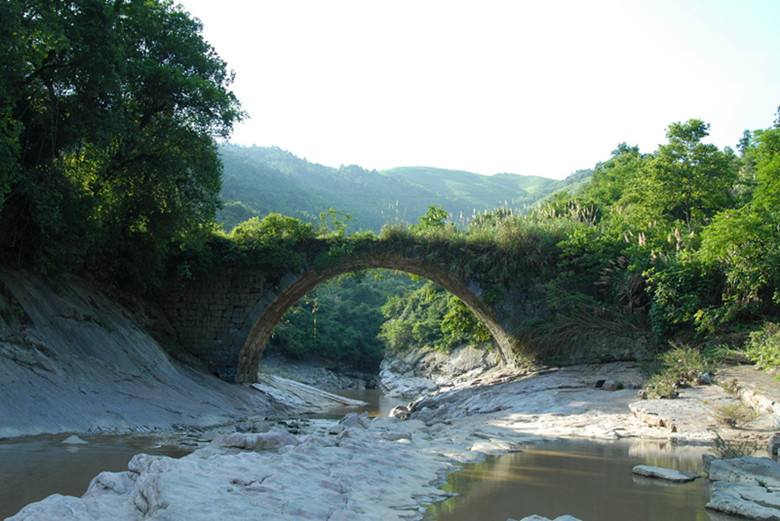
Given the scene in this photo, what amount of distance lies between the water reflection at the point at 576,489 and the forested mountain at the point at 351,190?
43.9ft

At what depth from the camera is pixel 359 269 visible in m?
18.4

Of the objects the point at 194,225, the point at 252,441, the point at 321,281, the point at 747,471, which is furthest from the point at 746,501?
the point at 321,281

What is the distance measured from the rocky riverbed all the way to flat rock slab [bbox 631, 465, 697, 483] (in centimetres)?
178

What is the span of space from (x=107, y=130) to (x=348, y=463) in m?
8.45

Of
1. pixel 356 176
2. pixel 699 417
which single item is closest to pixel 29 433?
pixel 699 417

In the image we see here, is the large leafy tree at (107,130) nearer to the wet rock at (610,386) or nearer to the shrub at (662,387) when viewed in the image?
the wet rock at (610,386)

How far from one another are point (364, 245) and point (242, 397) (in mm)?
4855

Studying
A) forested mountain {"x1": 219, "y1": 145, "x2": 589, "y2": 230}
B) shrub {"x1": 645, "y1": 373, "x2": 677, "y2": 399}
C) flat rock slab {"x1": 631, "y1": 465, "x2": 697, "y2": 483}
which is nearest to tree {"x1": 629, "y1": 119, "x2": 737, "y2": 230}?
forested mountain {"x1": 219, "y1": 145, "x2": 589, "y2": 230}

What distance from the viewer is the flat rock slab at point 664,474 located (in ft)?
19.4

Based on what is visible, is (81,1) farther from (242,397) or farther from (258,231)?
(242,397)

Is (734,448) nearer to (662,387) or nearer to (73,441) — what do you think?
(662,387)

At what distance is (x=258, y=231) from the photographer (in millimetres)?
18312

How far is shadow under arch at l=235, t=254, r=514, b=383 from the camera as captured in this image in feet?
57.6

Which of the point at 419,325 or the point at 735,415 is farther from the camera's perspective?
the point at 419,325
